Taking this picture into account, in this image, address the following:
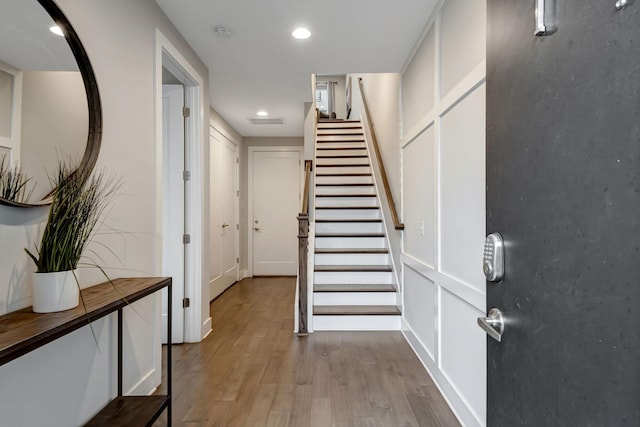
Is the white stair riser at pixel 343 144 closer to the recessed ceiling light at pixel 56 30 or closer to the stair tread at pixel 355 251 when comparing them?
the stair tread at pixel 355 251

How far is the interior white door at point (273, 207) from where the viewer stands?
19.5 feet

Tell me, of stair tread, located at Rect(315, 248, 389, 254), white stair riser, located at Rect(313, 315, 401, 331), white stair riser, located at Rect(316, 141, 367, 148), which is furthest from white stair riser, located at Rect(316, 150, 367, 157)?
white stair riser, located at Rect(313, 315, 401, 331)

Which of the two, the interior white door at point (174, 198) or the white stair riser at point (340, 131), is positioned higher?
the white stair riser at point (340, 131)

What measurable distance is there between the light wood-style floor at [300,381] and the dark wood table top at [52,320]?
0.86 m

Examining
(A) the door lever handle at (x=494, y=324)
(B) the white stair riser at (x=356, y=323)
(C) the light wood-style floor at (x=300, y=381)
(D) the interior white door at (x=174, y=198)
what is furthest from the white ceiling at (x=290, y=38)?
(C) the light wood-style floor at (x=300, y=381)

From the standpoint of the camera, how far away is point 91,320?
120 centimetres

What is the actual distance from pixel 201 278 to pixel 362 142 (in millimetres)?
3945

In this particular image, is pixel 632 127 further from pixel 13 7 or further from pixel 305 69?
pixel 305 69

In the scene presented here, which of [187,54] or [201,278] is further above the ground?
[187,54]

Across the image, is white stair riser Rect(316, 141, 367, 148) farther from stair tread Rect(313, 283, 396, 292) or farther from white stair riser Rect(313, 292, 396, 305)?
white stair riser Rect(313, 292, 396, 305)

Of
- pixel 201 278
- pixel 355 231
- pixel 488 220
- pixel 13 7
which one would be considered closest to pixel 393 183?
pixel 355 231

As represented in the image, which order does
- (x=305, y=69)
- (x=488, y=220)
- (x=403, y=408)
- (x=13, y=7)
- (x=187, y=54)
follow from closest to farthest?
(x=488, y=220) → (x=13, y=7) → (x=403, y=408) → (x=187, y=54) → (x=305, y=69)

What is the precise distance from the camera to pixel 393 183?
3705mm

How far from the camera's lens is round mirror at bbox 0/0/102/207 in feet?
3.65
